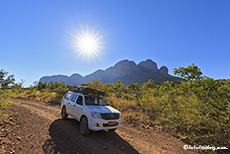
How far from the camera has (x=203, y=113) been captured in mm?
4539

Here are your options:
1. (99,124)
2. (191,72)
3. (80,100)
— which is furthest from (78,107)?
(191,72)

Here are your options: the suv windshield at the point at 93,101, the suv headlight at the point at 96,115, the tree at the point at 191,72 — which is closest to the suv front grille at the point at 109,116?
the suv headlight at the point at 96,115

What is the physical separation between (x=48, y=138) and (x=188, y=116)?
20.5 ft

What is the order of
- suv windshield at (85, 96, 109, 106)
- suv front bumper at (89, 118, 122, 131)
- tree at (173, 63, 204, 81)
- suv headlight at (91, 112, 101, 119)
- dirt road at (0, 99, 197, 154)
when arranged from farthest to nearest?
1. tree at (173, 63, 204, 81)
2. suv windshield at (85, 96, 109, 106)
3. suv headlight at (91, 112, 101, 119)
4. suv front bumper at (89, 118, 122, 131)
5. dirt road at (0, 99, 197, 154)

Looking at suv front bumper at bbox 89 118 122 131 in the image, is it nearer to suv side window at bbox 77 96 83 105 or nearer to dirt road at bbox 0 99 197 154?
dirt road at bbox 0 99 197 154

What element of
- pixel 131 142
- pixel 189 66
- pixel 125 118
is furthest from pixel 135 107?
pixel 189 66

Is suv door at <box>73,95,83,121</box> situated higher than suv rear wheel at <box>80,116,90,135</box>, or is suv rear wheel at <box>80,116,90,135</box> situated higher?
suv door at <box>73,95,83,121</box>

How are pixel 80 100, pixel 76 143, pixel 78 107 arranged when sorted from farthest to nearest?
pixel 80 100
pixel 78 107
pixel 76 143

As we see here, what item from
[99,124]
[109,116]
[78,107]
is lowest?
[99,124]

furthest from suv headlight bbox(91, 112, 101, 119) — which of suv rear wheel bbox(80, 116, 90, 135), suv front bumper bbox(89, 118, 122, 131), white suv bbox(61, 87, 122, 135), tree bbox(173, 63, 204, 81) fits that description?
tree bbox(173, 63, 204, 81)

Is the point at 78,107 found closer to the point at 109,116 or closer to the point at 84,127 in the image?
the point at 84,127

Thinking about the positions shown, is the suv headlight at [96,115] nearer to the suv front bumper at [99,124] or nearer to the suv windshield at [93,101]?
the suv front bumper at [99,124]

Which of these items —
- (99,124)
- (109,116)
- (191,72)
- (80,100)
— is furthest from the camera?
(191,72)

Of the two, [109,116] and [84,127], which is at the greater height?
[109,116]
